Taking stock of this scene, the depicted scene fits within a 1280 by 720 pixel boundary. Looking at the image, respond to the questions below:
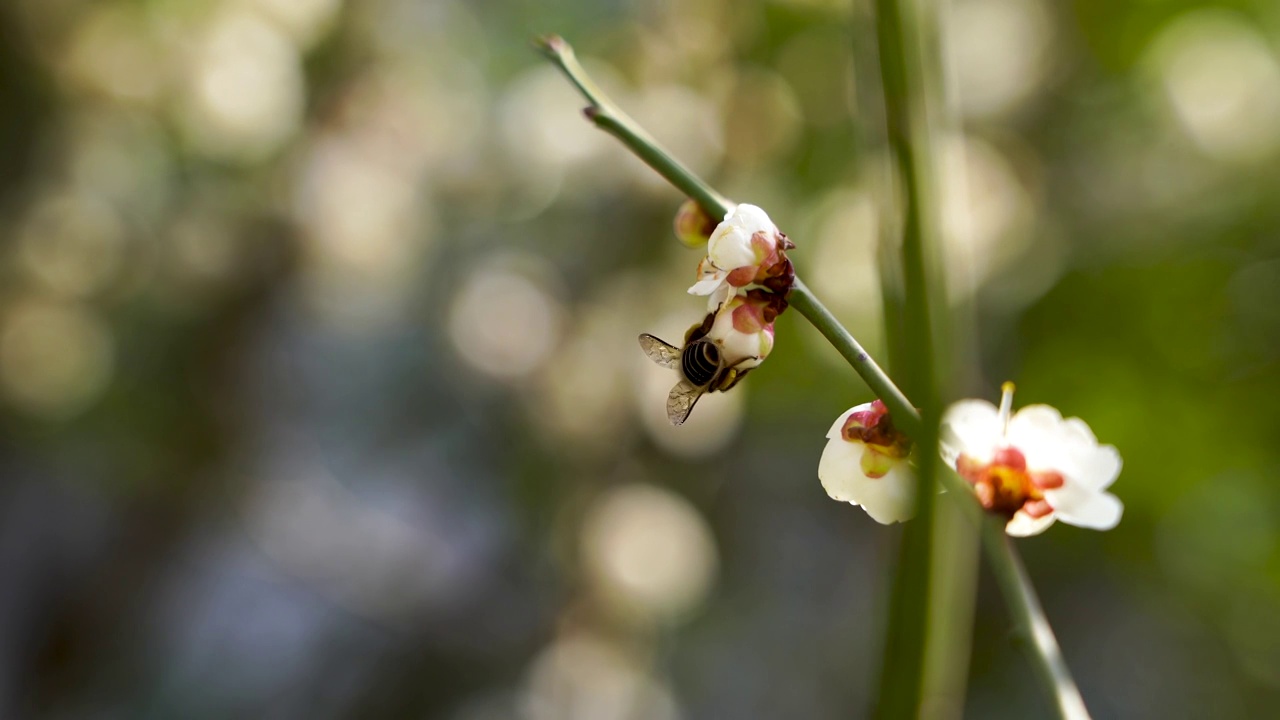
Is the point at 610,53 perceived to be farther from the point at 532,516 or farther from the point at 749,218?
the point at 749,218

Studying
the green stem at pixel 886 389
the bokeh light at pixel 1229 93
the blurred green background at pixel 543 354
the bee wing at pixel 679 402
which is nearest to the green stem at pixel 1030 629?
the green stem at pixel 886 389

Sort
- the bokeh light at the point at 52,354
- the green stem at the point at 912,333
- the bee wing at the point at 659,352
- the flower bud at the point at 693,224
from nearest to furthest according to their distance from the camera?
the green stem at the point at 912,333 → the flower bud at the point at 693,224 → the bee wing at the point at 659,352 → the bokeh light at the point at 52,354

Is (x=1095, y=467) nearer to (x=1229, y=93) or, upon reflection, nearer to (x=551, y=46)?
(x=551, y=46)

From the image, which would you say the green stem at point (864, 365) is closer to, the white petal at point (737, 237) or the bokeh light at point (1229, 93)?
the white petal at point (737, 237)

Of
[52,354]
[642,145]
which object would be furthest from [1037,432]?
[52,354]

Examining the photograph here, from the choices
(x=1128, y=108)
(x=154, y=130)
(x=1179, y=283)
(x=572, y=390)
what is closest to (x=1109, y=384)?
(x=1179, y=283)

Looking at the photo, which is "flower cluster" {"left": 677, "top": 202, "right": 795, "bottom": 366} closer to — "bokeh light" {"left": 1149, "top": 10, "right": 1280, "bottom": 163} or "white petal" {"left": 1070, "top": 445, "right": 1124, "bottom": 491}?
"white petal" {"left": 1070, "top": 445, "right": 1124, "bottom": 491}
